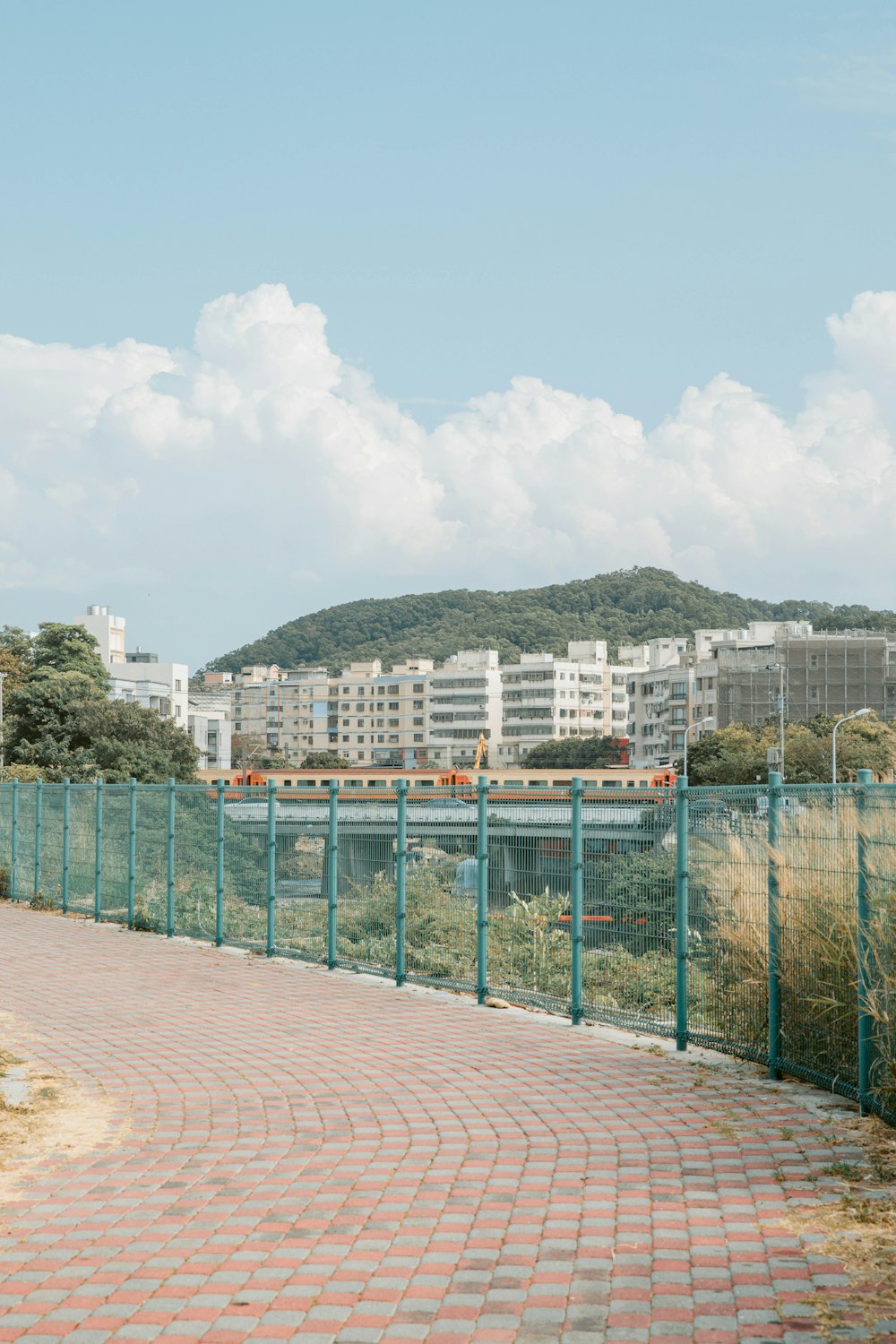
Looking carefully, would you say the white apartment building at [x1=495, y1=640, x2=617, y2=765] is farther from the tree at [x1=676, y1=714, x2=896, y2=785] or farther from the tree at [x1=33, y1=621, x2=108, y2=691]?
the tree at [x1=33, y1=621, x2=108, y2=691]

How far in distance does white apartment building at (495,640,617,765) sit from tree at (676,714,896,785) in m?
80.6

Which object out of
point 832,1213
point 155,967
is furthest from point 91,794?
point 832,1213

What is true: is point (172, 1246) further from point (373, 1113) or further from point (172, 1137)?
point (373, 1113)

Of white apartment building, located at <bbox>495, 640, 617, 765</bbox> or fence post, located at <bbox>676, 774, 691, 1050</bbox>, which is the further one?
white apartment building, located at <bbox>495, 640, 617, 765</bbox>

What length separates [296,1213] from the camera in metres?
6.44

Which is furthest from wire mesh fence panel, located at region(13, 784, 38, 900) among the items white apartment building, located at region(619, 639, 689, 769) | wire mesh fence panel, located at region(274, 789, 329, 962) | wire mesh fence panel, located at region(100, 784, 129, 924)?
white apartment building, located at region(619, 639, 689, 769)

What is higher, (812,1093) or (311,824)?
(311,824)

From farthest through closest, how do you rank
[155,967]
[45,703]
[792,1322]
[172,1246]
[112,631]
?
[112,631], [45,703], [155,967], [172,1246], [792,1322]

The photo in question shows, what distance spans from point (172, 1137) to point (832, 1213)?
350 cm

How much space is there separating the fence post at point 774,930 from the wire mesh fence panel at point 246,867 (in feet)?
26.7

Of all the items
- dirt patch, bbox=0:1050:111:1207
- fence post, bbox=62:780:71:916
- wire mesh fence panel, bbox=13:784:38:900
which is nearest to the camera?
dirt patch, bbox=0:1050:111:1207

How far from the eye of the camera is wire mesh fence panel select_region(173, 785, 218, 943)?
1800 centimetres

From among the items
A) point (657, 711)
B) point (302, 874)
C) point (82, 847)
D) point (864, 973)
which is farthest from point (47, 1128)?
point (657, 711)

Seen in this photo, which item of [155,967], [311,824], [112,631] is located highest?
[112,631]
